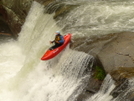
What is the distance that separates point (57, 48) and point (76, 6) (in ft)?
9.17

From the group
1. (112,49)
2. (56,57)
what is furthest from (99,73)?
(56,57)

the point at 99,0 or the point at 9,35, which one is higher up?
the point at 9,35

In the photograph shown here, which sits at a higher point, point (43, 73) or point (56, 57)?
point (56, 57)

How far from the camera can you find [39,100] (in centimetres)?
588

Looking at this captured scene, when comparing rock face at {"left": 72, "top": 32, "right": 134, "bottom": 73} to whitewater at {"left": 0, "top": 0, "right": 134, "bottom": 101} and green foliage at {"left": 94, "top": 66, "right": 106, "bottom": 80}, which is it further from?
whitewater at {"left": 0, "top": 0, "right": 134, "bottom": 101}

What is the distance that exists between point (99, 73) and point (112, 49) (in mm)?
799

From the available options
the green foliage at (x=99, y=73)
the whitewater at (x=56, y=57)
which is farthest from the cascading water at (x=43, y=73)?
the green foliage at (x=99, y=73)

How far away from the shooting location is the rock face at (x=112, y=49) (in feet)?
16.6

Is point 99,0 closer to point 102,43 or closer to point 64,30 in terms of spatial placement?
point 64,30

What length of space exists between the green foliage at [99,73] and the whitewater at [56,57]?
216mm

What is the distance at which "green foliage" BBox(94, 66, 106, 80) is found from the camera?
16.9 ft

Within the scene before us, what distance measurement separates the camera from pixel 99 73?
5.23m

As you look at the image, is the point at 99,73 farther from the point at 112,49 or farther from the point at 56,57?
the point at 56,57

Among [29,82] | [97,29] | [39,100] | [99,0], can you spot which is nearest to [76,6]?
[99,0]
